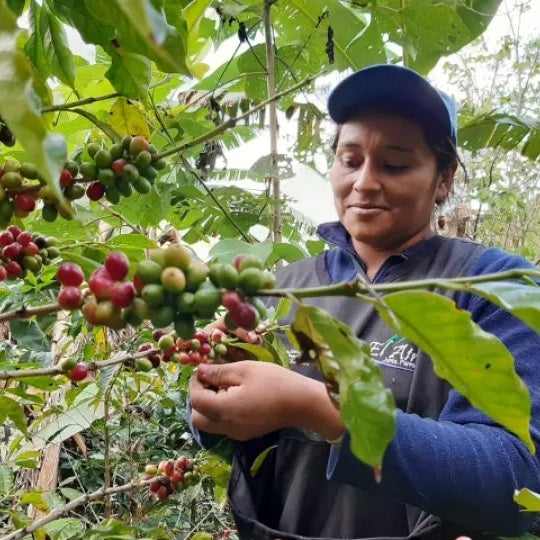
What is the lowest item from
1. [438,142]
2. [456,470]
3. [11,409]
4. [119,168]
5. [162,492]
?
[162,492]

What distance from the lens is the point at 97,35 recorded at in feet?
2.65

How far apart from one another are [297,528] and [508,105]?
5.10 metres

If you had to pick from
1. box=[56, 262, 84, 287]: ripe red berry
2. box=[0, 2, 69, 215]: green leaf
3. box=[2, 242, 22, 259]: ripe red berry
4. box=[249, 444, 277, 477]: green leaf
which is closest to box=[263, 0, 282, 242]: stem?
box=[249, 444, 277, 477]: green leaf

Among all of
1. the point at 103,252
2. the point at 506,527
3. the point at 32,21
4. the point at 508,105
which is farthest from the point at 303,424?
the point at 508,105

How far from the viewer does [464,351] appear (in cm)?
51

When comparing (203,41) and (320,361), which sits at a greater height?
(203,41)

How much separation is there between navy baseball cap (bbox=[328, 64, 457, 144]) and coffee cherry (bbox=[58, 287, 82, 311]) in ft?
2.74

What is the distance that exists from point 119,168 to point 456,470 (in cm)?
58

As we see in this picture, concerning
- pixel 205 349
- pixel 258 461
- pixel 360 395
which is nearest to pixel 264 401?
pixel 205 349

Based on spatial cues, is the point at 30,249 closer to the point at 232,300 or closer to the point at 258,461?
the point at 232,300

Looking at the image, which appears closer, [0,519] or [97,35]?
[97,35]

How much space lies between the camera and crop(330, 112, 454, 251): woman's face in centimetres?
117

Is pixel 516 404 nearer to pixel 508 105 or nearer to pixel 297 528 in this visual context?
pixel 297 528

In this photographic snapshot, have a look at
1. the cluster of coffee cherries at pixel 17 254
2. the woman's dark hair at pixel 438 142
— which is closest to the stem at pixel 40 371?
the cluster of coffee cherries at pixel 17 254
